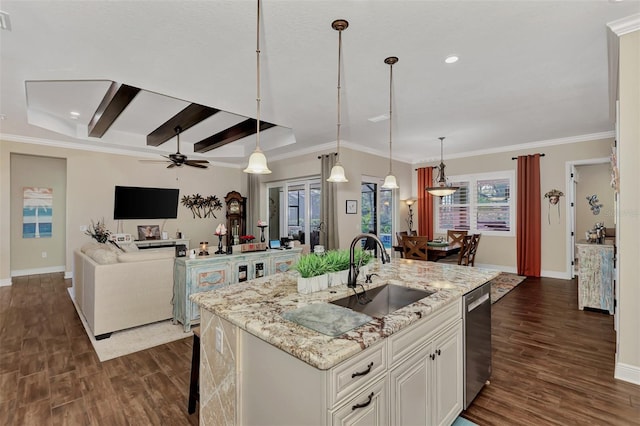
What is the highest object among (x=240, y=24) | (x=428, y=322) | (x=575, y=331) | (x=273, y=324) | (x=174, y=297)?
(x=240, y=24)

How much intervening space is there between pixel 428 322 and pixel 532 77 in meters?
3.10

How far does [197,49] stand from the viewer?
2.66 m

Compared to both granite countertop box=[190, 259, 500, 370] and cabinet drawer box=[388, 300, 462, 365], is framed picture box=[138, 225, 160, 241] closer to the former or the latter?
granite countertop box=[190, 259, 500, 370]

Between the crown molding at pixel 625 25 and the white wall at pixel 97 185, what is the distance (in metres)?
7.45

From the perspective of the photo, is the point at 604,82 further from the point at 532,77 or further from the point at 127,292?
the point at 127,292

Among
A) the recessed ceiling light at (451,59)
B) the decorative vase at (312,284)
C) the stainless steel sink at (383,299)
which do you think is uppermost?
the recessed ceiling light at (451,59)

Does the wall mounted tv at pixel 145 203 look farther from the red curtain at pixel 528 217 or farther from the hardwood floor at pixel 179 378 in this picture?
the red curtain at pixel 528 217

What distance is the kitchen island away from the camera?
1160mm

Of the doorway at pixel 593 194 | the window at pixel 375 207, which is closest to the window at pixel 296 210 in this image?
the window at pixel 375 207

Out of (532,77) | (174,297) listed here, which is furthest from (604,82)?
(174,297)

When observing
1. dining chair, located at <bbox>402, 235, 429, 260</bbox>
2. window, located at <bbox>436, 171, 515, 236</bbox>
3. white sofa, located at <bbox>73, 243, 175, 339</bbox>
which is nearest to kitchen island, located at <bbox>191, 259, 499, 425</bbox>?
white sofa, located at <bbox>73, 243, 175, 339</bbox>

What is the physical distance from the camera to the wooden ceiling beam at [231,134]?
17.5ft

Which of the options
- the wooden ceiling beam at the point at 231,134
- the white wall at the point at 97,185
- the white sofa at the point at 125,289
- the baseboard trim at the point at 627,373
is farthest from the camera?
the white wall at the point at 97,185

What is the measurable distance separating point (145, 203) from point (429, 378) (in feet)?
22.7
